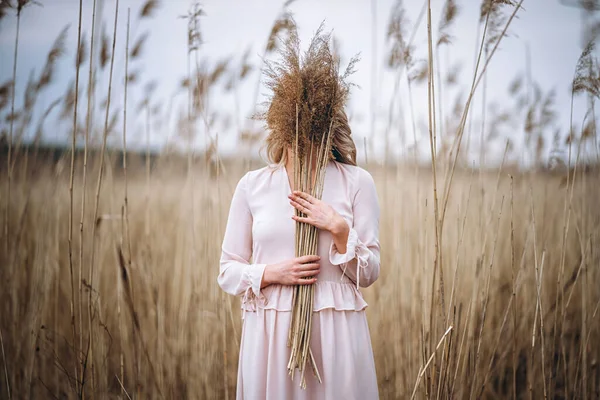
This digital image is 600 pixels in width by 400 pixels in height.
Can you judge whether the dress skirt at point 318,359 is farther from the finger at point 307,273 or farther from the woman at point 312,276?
the finger at point 307,273

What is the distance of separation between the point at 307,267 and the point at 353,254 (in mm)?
134

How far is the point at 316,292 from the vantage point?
128 centimetres

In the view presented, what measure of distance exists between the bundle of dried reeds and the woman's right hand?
0.03 meters

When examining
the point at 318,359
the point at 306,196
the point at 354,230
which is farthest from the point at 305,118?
the point at 318,359

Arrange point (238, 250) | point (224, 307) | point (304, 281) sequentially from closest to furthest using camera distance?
point (304, 281) → point (238, 250) → point (224, 307)

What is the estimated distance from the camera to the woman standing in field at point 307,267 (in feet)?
4.03

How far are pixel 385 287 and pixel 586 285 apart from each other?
34.0 inches

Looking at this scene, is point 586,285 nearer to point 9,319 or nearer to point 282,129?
point 282,129

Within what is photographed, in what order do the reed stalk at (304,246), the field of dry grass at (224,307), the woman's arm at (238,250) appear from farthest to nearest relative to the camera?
the field of dry grass at (224,307) → the woman's arm at (238,250) → the reed stalk at (304,246)

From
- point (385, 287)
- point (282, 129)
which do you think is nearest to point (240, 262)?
point (282, 129)

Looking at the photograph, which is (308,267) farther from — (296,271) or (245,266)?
(245,266)

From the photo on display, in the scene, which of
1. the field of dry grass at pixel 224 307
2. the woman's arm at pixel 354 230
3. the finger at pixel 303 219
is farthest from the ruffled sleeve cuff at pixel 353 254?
the field of dry grass at pixel 224 307

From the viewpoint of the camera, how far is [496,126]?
8.51ft

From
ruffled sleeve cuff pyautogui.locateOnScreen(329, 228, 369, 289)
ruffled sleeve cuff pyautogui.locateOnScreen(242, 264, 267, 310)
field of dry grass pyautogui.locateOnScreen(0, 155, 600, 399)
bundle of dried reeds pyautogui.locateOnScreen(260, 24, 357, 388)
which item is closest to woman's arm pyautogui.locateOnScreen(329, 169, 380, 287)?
ruffled sleeve cuff pyautogui.locateOnScreen(329, 228, 369, 289)
